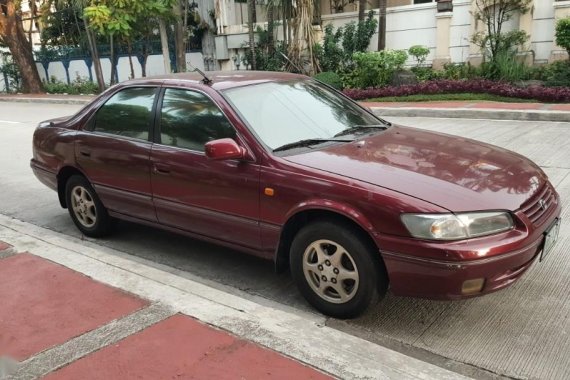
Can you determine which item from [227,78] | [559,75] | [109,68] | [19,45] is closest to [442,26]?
[559,75]

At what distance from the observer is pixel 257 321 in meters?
3.50

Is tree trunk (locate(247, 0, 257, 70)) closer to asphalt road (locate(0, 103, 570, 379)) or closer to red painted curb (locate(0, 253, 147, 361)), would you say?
asphalt road (locate(0, 103, 570, 379))

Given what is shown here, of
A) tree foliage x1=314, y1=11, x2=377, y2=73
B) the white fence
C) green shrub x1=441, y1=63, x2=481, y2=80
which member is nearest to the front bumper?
green shrub x1=441, y1=63, x2=481, y2=80

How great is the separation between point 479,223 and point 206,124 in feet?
7.17

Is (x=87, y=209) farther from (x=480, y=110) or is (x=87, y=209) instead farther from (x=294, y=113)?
(x=480, y=110)

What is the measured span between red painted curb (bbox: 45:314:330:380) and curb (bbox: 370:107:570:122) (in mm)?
9565

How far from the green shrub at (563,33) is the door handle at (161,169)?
12.3m

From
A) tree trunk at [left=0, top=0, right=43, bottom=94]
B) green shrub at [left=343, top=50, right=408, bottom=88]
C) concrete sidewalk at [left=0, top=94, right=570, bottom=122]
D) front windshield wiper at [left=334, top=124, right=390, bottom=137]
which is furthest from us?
tree trunk at [left=0, top=0, right=43, bottom=94]

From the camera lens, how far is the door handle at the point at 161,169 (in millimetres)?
4527

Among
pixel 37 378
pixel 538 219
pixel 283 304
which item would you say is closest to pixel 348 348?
pixel 283 304

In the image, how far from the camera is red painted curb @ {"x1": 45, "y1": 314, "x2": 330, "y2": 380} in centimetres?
296

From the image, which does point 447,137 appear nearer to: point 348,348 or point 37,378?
point 348,348

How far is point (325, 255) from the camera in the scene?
3645 millimetres

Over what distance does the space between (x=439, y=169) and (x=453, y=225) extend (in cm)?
58
